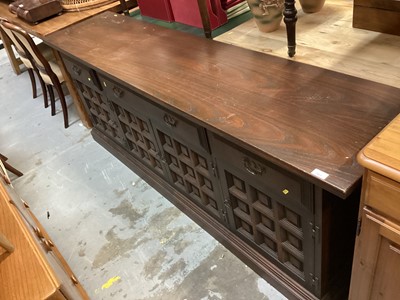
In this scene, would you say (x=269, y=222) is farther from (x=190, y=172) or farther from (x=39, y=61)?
(x=39, y=61)

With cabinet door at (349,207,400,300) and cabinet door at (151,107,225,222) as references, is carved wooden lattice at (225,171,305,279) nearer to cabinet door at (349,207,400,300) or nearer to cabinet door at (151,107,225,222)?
cabinet door at (151,107,225,222)


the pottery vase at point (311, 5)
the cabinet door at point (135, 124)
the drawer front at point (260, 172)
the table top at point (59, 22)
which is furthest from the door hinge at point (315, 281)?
the table top at point (59, 22)

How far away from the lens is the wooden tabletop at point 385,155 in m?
0.72

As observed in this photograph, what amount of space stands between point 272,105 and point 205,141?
1.03 feet

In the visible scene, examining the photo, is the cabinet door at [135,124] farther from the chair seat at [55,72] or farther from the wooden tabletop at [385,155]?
the wooden tabletop at [385,155]

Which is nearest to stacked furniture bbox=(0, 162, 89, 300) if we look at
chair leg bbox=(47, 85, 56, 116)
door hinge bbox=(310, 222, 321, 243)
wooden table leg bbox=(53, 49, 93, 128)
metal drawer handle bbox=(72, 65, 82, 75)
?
door hinge bbox=(310, 222, 321, 243)

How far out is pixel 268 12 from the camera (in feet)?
5.60

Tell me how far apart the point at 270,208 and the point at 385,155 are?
635 millimetres

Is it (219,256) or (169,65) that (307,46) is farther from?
(219,256)

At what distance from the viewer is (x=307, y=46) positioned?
158cm

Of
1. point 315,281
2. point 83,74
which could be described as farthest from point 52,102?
point 315,281

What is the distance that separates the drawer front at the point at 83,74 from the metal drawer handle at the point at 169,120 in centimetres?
65

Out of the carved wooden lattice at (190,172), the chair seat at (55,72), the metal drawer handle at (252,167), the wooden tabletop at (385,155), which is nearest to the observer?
the wooden tabletop at (385,155)

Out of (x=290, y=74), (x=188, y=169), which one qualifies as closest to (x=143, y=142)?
(x=188, y=169)
